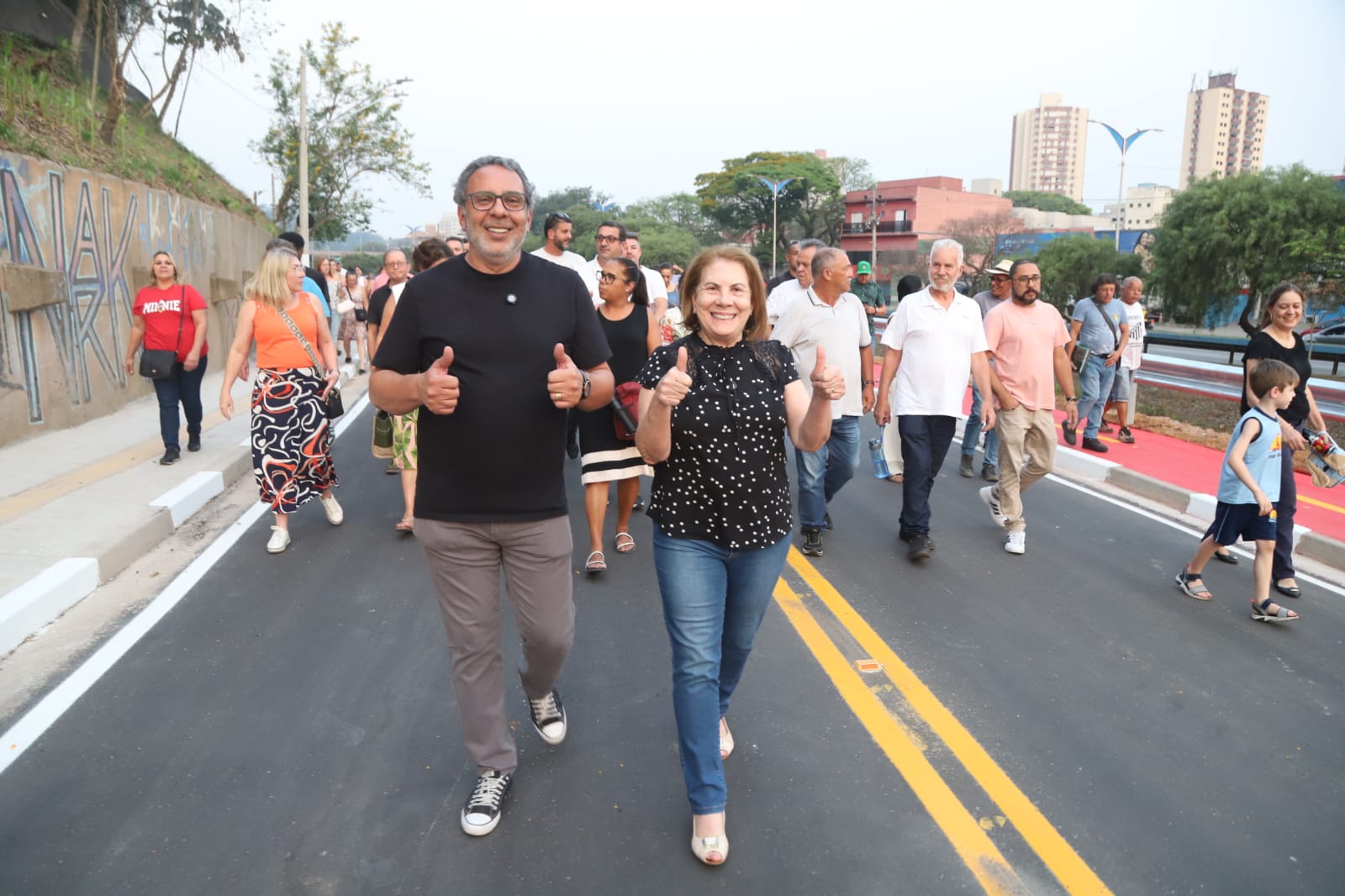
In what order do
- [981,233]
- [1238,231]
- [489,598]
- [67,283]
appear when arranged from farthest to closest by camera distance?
[981,233] → [1238,231] → [67,283] → [489,598]

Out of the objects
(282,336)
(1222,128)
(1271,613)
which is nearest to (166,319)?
(282,336)

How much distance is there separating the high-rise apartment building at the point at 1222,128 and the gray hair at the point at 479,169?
176886 mm

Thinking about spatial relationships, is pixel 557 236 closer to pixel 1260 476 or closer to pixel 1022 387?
pixel 1022 387

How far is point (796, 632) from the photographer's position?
468 centimetres

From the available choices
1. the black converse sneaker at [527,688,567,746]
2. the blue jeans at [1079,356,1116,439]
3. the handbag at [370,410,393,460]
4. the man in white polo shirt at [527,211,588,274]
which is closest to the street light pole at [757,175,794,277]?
the blue jeans at [1079,356,1116,439]

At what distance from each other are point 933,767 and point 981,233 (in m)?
67.5

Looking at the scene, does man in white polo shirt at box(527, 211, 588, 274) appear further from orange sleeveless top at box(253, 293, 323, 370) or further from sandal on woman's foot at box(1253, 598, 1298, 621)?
sandal on woman's foot at box(1253, 598, 1298, 621)

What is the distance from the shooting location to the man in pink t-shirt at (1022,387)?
6.29 metres

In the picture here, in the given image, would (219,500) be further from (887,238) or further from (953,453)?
(887,238)

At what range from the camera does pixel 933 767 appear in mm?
3377

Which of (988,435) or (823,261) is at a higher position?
(823,261)

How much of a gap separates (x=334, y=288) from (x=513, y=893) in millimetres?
15876

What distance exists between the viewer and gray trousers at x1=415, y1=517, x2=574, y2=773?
2957mm

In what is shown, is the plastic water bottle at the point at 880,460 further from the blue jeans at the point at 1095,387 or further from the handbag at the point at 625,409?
the blue jeans at the point at 1095,387
